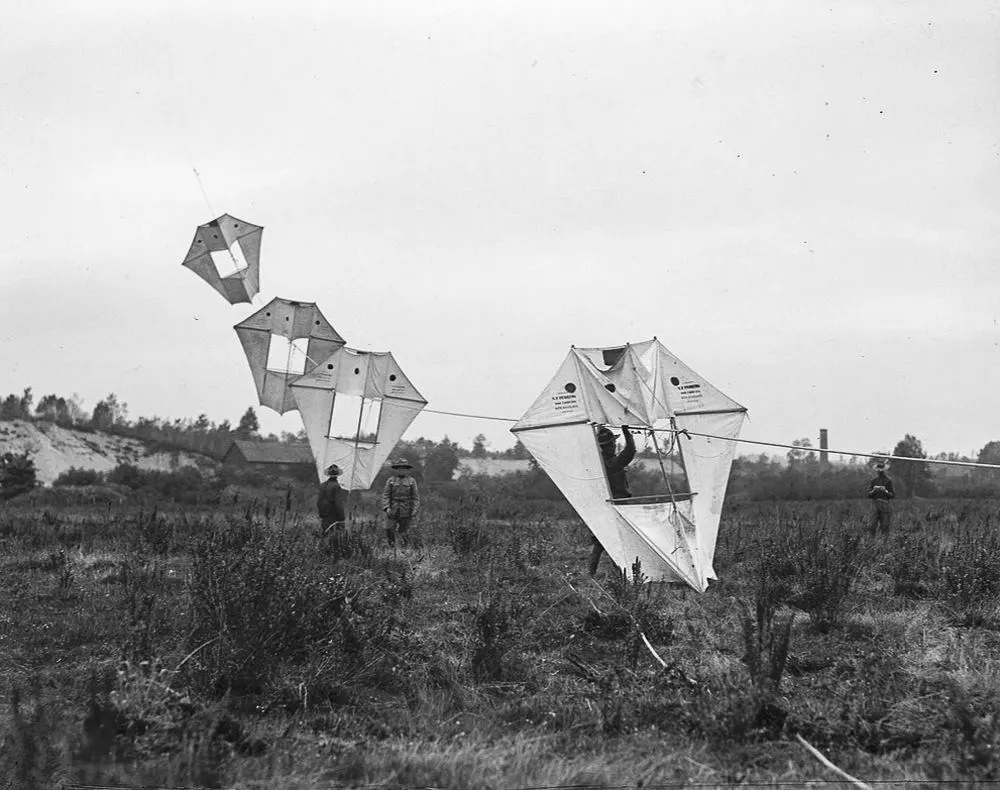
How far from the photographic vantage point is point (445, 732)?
5.20 metres

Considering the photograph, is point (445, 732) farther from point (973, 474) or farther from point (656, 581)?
point (973, 474)

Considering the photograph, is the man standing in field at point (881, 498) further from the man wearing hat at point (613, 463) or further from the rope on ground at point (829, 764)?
the rope on ground at point (829, 764)

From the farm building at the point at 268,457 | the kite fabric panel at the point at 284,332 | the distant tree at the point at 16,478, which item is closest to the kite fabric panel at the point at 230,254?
the kite fabric panel at the point at 284,332

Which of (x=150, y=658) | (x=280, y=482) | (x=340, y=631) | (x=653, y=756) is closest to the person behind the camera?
(x=653, y=756)

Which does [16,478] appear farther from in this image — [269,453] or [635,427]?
[635,427]

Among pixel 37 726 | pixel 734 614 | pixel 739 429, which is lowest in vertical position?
pixel 37 726

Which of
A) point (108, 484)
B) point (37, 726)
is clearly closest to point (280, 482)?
point (108, 484)

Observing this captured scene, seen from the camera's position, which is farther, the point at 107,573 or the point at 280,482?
the point at 280,482

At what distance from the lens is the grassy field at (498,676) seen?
4.56m

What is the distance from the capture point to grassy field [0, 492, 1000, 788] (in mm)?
4562

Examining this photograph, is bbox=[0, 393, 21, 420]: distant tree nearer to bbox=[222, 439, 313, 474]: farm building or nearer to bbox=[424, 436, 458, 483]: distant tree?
bbox=[222, 439, 313, 474]: farm building

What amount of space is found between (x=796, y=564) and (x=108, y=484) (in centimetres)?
3818

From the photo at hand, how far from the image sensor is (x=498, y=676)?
254 inches

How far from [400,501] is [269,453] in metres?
50.7
